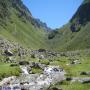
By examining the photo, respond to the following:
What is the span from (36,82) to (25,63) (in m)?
36.3

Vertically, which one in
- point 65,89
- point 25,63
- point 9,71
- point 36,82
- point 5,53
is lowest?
point 65,89

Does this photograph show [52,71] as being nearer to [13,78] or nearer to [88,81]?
[13,78]

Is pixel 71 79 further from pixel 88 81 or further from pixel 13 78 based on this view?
pixel 13 78

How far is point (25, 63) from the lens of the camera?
101000 mm

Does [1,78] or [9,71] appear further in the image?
[9,71]

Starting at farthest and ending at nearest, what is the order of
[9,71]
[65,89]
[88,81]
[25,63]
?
[25,63] → [9,71] → [88,81] → [65,89]

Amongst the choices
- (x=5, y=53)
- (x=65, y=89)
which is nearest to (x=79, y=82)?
(x=65, y=89)

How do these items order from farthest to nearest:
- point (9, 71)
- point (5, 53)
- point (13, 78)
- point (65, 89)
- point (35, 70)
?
point (5, 53) → point (35, 70) → point (9, 71) → point (13, 78) → point (65, 89)

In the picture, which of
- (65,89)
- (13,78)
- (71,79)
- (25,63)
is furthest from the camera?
(25,63)

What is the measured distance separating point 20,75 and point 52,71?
51.0 ft

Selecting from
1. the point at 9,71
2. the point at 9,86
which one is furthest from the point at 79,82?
the point at 9,71

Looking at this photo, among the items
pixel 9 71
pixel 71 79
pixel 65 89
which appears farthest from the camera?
pixel 9 71

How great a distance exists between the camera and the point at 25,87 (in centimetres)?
5778

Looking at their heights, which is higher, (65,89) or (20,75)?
(20,75)
